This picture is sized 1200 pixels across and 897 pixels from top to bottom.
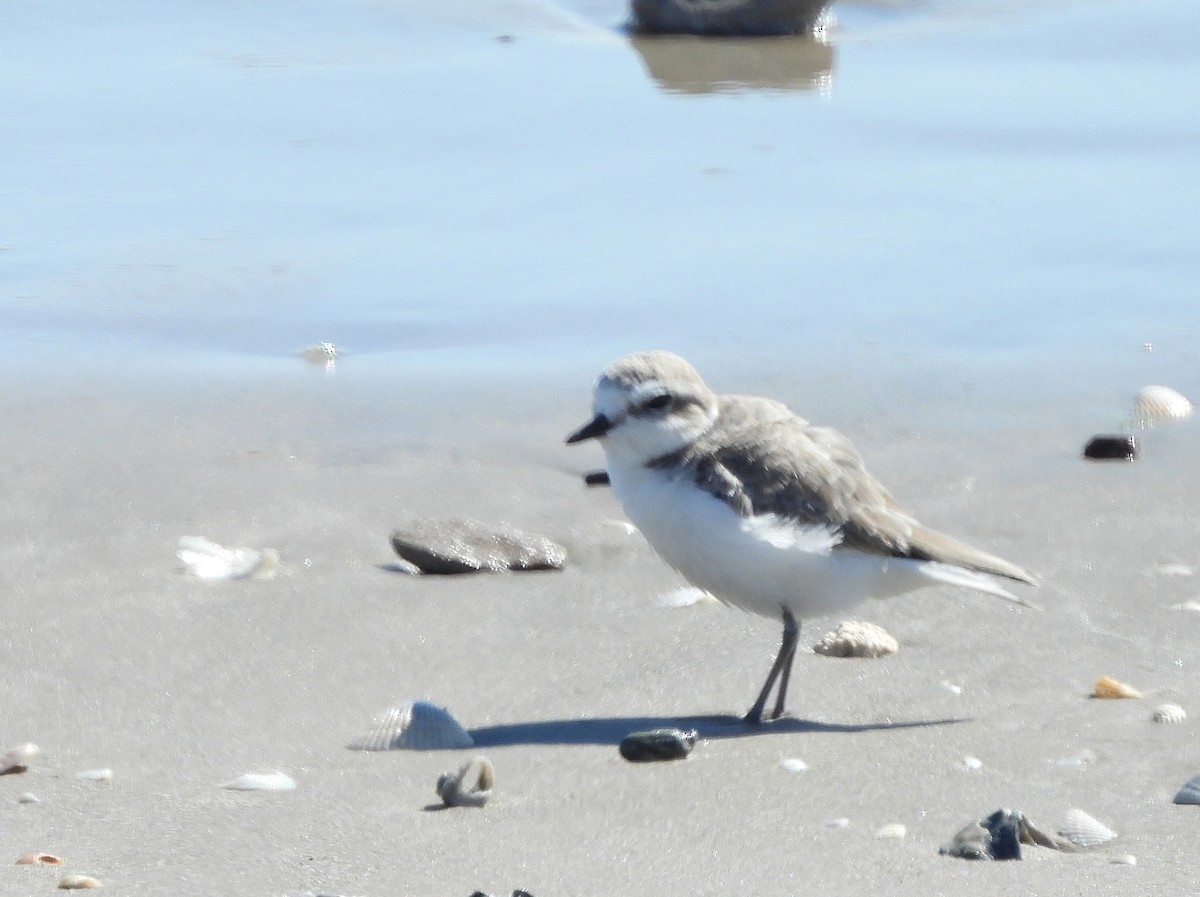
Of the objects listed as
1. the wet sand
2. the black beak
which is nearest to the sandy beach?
the wet sand

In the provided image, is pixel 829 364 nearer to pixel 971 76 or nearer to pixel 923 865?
pixel 923 865

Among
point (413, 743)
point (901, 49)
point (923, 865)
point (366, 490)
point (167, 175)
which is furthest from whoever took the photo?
point (901, 49)

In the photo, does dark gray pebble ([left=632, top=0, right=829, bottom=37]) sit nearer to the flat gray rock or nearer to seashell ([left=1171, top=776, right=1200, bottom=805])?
the flat gray rock

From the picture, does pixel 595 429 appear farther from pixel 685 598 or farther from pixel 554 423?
pixel 554 423

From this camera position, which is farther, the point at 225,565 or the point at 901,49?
the point at 901,49

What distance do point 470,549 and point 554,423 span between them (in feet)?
3.40

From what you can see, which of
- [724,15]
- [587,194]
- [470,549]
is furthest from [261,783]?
[724,15]

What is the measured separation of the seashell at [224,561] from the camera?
4523 millimetres

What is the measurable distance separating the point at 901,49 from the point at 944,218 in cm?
342

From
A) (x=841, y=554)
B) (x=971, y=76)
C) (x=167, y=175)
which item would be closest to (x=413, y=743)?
(x=841, y=554)

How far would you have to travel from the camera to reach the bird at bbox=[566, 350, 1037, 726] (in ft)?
12.7

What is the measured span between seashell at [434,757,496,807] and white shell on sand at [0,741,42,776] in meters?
0.81

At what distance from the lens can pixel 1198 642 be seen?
4.18m

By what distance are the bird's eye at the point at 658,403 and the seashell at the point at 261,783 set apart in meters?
1.14
